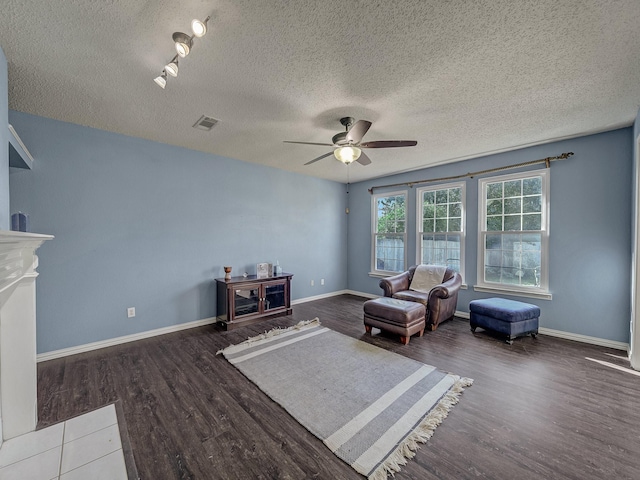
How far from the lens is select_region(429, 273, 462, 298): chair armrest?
3.76 m

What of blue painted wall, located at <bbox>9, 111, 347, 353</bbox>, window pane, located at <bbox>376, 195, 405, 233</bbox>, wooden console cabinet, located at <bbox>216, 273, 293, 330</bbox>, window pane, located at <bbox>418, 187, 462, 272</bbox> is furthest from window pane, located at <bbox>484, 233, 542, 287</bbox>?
blue painted wall, located at <bbox>9, 111, 347, 353</bbox>

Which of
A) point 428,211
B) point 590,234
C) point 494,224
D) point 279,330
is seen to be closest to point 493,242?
point 494,224

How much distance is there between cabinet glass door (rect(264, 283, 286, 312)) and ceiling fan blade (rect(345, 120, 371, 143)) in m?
2.69

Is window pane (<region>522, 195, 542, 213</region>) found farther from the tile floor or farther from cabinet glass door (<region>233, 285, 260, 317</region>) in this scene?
the tile floor

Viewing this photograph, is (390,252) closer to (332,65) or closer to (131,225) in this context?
(332,65)

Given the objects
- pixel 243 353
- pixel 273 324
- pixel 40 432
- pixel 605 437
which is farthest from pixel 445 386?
pixel 40 432

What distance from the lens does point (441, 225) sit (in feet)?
15.8

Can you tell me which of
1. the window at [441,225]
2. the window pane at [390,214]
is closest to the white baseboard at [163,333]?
the window at [441,225]

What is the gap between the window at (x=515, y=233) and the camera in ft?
12.3

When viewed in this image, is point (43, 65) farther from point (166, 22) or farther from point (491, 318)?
point (491, 318)

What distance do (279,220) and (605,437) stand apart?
4589 mm

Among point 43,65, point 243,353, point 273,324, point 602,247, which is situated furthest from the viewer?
point 273,324

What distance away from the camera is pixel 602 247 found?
330 centimetres

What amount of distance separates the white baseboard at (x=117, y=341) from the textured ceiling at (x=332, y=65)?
258 centimetres
